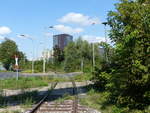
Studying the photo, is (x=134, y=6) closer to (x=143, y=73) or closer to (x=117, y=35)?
(x=117, y=35)

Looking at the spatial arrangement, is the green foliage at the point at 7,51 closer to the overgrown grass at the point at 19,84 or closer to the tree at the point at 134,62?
the overgrown grass at the point at 19,84

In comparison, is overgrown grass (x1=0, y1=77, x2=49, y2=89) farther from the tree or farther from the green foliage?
the green foliage

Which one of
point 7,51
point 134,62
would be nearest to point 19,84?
point 134,62

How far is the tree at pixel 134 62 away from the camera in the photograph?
10914 millimetres

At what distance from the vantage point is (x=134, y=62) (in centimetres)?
1100

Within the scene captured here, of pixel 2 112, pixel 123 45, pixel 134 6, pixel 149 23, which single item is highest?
pixel 134 6

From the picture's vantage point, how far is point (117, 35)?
13.1 meters

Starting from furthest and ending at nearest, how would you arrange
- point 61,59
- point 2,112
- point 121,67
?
1. point 61,59
2. point 2,112
3. point 121,67

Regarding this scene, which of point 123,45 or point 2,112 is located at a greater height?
point 123,45

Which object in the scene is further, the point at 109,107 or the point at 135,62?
the point at 109,107

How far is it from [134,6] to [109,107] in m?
4.45

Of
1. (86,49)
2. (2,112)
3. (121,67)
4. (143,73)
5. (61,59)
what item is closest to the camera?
(143,73)

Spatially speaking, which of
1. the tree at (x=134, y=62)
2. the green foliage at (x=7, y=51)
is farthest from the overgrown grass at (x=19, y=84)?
the green foliage at (x=7, y=51)

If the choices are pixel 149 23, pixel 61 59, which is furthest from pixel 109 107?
pixel 61 59
